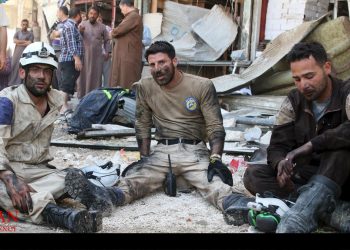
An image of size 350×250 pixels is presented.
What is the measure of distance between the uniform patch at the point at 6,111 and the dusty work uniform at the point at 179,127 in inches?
43.6

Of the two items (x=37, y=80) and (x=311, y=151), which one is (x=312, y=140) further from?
(x=37, y=80)

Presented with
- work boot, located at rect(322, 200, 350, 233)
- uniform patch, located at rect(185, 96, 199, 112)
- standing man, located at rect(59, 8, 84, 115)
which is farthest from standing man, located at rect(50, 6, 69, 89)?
work boot, located at rect(322, 200, 350, 233)

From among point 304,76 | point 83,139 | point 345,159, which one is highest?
point 304,76

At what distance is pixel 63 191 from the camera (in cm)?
395

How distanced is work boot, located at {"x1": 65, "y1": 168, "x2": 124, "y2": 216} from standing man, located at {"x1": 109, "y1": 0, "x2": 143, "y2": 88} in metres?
5.39

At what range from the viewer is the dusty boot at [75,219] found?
134 inches

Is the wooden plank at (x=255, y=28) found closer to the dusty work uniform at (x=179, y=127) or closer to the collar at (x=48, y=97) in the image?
the dusty work uniform at (x=179, y=127)

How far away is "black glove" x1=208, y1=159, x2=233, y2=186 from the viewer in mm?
4328

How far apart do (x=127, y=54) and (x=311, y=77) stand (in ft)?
18.8

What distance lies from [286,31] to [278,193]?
6.00 metres

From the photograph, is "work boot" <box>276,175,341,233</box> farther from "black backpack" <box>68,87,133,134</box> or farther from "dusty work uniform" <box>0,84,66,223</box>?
"black backpack" <box>68,87,133,134</box>

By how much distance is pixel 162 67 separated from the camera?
4.63 metres
